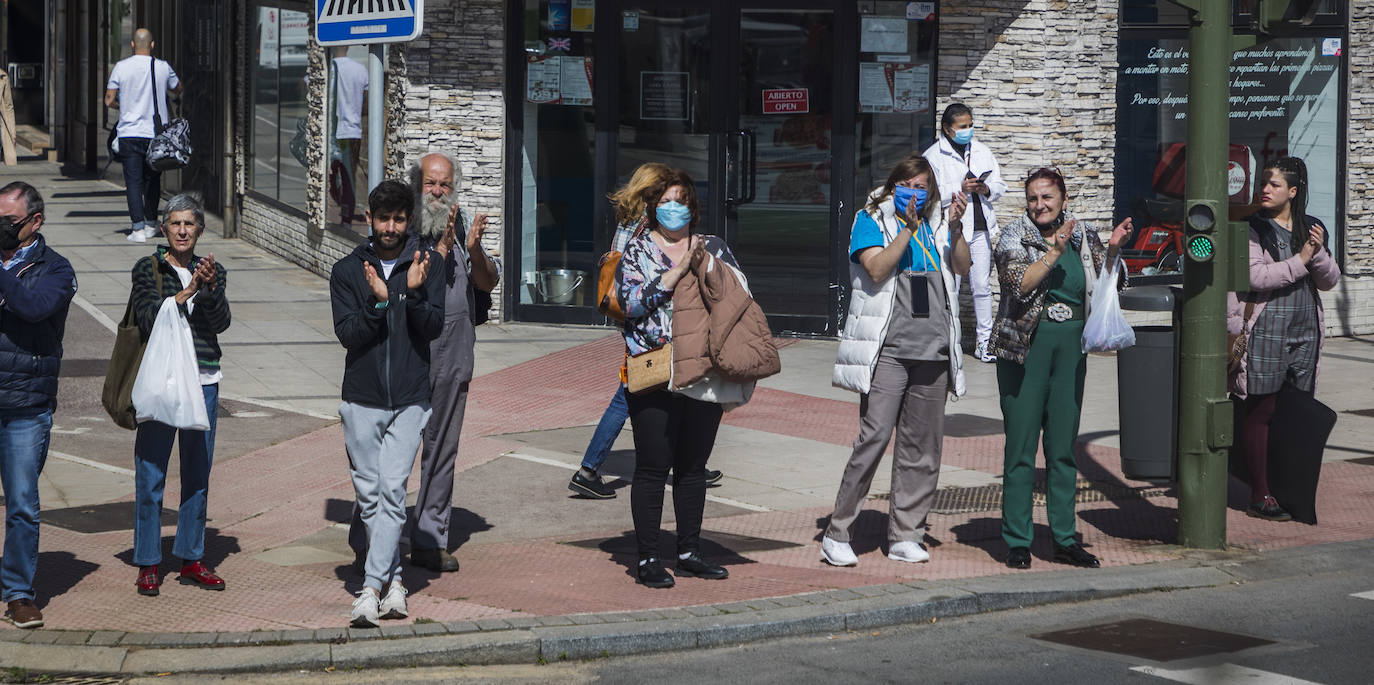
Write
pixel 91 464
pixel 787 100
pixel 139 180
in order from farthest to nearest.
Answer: pixel 139 180 < pixel 787 100 < pixel 91 464

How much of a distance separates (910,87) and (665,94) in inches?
77.6

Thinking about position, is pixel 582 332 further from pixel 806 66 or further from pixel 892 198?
pixel 892 198

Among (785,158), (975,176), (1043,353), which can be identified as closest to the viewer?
(1043,353)

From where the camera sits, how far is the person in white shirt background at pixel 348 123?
16.5 metres

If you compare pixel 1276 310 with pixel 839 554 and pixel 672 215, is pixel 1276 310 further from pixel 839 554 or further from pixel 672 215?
pixel 672 215

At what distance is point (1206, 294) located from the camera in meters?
8.36

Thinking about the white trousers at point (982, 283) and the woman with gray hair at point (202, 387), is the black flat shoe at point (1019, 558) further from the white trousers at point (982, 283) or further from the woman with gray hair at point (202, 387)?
the white trousers at point (982, 283)

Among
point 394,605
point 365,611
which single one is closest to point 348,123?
point 394,605

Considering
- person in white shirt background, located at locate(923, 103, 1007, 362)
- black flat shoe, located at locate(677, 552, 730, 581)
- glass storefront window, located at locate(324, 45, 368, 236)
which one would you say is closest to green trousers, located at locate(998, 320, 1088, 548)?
black flat shoe, located at locate(677, 552, 730, 581)

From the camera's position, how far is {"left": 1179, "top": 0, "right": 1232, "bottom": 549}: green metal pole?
8.33 meters

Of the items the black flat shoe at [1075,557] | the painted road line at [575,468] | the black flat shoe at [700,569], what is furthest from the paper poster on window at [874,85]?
the black flat shoe at [700,569]

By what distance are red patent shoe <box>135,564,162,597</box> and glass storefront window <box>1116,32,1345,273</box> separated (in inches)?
382

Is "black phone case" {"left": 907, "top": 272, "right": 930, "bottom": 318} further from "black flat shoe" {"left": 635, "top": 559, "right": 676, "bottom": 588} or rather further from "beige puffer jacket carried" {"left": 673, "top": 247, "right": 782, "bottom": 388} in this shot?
"black flat shoe" {"left": 635, "top": 559, "right": 676, "bottom": 588}

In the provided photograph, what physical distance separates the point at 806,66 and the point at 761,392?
127 inches
